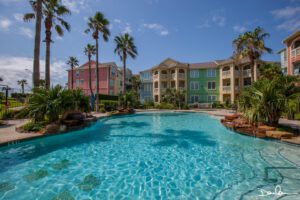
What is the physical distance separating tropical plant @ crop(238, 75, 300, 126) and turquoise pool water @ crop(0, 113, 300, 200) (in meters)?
2.47

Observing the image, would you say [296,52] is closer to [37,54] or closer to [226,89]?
[226,89]

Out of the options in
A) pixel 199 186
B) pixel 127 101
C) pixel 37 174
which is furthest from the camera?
pixel 127 101

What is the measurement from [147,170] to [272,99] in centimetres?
972

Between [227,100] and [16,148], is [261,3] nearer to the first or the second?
[16,148]

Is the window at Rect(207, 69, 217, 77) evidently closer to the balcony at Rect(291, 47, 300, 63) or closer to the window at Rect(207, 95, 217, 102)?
the window at Rect(207, 95, 217, 102)

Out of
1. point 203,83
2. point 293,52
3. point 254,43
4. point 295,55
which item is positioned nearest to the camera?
point 254,43

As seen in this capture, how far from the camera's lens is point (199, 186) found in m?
4.75

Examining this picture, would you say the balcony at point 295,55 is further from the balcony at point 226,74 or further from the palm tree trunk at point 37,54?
the palm tree trunk at point 37,54

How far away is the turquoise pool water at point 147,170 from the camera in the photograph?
4.39 meters

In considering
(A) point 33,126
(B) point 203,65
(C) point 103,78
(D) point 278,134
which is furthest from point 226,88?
(A) point 33,126

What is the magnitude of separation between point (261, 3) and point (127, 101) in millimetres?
20021

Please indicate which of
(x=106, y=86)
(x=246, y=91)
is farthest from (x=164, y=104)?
(x=246, y=91)

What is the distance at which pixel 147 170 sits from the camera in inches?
228

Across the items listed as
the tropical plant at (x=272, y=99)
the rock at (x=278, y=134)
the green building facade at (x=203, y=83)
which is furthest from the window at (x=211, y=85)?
the rock at (x=278, y=134)
